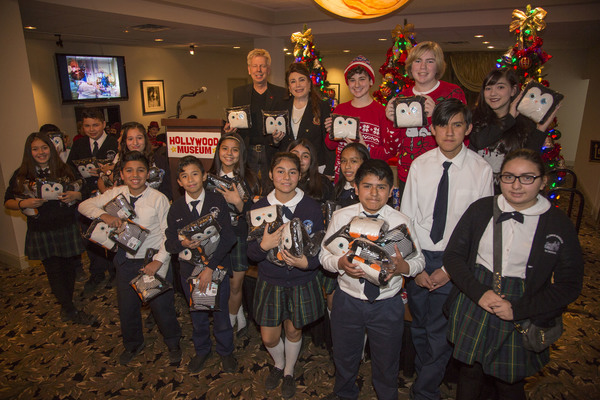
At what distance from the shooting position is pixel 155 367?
282 cm

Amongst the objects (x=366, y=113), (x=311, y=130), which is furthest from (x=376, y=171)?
(x=311, y=130)

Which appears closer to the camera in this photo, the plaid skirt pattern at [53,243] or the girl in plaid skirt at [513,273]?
the girl in plaid skirt at [513,273]

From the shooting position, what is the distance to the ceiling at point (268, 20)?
5.32m

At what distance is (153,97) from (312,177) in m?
9.50

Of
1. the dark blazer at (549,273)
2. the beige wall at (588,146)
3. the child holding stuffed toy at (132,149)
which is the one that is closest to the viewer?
the dark blazer at (549,273)

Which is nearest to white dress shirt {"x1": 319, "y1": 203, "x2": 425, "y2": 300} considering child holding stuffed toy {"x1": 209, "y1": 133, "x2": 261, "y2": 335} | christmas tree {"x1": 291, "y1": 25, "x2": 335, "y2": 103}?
child holding stuffed toy {"x1": 209, "y1": 133, "x2": 261, "y2": 335}

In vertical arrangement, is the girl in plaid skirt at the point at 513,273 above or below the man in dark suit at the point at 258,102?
below

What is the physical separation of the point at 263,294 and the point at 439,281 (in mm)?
1086

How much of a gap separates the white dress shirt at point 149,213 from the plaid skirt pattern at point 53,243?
650mm

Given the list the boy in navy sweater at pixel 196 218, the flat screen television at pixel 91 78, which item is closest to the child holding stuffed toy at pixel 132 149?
the boy in navy sweater at pixel 196 218

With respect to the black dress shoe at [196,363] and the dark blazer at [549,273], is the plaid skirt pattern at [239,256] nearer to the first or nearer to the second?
the black dress shoe at [196,363]

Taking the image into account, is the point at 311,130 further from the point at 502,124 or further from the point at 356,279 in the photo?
the point at 356,279

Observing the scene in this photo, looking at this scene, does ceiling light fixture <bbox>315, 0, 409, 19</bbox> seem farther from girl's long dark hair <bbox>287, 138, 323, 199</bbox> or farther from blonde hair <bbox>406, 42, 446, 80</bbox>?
girl's long dark hair <bbox>287, 138, 323, 199</bbox>

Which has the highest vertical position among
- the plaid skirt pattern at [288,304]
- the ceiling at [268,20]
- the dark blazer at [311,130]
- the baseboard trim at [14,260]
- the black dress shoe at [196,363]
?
the ceiling at [268,20]
